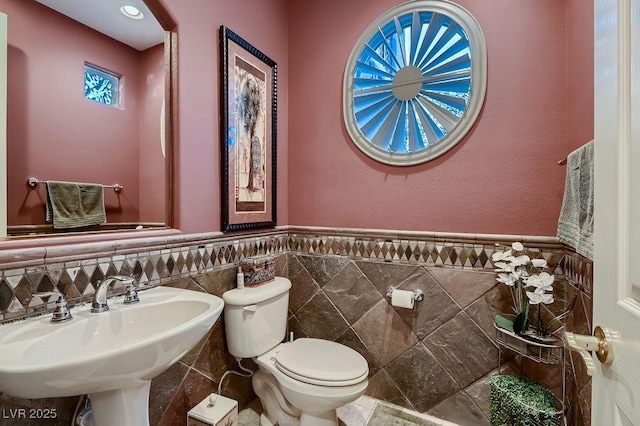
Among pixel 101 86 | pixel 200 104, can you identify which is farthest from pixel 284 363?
pixel 101 86

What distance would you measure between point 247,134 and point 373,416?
1774 mm

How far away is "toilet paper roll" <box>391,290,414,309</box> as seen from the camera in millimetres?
1584

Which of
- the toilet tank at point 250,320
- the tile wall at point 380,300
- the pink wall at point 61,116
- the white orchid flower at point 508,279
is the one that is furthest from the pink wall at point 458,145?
the pink wall at point 61,116

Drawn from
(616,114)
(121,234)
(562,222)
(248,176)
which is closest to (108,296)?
(121,234)

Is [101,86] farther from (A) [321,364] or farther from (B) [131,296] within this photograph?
(A) [321,364]

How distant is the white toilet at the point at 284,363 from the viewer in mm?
1269

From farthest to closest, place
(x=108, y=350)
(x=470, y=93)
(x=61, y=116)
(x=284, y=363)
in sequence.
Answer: (x=470, y=93) → (x=284, y=363) → (x=61, y=116) → (x=108, y=350)

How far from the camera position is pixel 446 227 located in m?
1.59

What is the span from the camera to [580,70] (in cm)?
119

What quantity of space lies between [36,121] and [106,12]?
0.52 m

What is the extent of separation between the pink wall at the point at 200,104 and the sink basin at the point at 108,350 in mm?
428

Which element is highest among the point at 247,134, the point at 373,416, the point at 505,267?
the point at 247,134

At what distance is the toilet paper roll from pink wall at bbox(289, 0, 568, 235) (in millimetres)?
373

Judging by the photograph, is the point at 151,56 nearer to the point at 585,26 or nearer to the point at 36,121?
the point at 36,121
